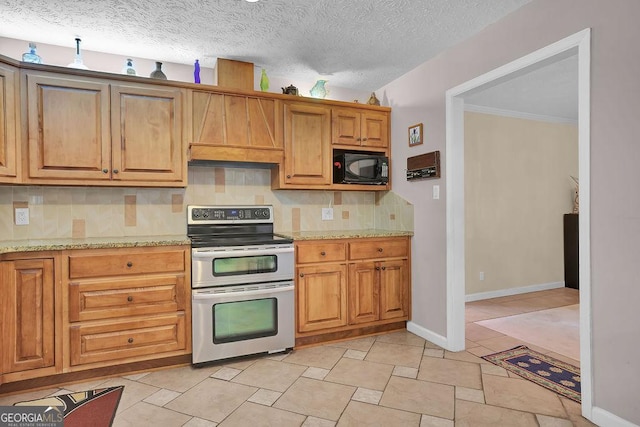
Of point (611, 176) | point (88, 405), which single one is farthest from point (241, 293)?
point (611, 176)

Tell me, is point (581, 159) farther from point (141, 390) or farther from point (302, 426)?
point (141, 390)

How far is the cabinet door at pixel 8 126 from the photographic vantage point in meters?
2.34

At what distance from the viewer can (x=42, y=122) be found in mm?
2486

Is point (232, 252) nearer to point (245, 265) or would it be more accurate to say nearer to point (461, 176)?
point (245, 265)

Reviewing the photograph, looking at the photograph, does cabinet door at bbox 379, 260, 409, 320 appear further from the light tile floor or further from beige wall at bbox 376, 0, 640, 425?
beige wall at bbox 376, 0, 640, 425

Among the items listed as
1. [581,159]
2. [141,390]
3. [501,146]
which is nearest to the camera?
[581,159]

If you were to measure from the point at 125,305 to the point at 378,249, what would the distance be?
6.66ft

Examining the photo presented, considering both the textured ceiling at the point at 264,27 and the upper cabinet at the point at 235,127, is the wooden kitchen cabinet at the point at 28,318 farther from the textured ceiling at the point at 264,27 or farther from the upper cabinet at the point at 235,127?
the textured ceiling at the point at 264,27

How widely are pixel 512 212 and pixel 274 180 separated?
3.34 meters

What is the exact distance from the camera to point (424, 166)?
3105mm

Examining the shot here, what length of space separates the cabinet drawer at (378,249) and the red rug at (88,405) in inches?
76.7

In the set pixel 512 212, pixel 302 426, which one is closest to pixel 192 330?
pixel 302 426

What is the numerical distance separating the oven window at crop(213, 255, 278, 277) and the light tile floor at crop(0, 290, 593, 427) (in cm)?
67

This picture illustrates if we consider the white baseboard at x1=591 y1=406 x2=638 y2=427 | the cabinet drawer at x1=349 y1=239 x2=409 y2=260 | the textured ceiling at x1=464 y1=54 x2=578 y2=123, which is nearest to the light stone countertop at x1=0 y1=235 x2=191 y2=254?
the cabinet drawer at x1=349 y1=239 x2=409 y2=260
